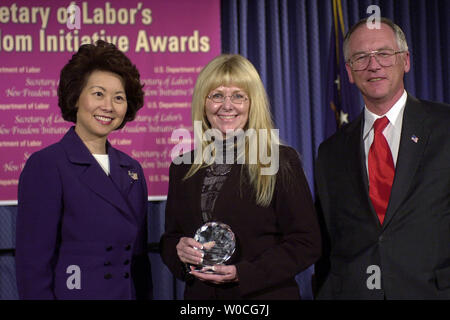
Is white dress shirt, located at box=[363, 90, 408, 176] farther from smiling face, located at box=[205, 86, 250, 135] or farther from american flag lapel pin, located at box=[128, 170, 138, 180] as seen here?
american flag lapel pin, located at box=[128, 170, 138, 180]

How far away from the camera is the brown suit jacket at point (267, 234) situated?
5.89ft

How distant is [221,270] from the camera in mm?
1740

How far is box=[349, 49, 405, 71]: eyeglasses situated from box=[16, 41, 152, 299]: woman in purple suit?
3.19 ft

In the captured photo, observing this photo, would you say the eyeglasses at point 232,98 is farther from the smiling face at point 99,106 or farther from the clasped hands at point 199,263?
the clasped hands at point 199,263

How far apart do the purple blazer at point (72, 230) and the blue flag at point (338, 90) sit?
189cm

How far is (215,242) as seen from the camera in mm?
1712

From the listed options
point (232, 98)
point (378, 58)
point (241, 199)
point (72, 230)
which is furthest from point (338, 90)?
point (72, 230)

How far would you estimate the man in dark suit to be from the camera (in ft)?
5.55

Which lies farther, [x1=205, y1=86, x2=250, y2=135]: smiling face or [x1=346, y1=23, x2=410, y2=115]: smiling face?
[x1=205, y1=86, x2=250, y2=135]: smiling face

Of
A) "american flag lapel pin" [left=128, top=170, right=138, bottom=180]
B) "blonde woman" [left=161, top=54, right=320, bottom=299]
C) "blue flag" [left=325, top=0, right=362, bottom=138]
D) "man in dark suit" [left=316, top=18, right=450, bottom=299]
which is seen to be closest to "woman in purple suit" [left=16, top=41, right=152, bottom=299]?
"american flag lapel pin" [left=128, top=170, right=138, bottom=180]

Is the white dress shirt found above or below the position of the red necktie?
above

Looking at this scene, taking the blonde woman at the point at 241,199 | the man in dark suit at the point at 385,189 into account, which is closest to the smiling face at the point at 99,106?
the blonde woman at the point at 241,199
